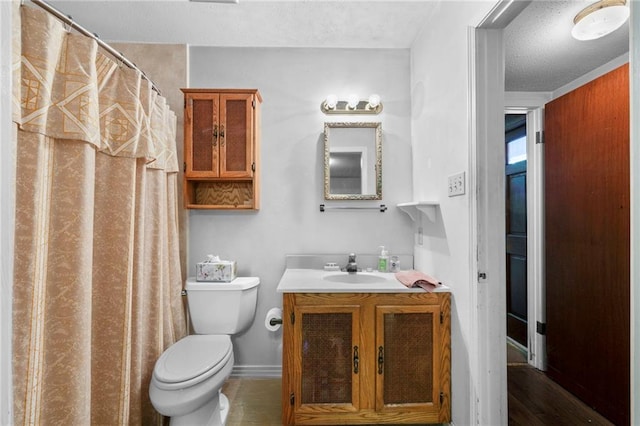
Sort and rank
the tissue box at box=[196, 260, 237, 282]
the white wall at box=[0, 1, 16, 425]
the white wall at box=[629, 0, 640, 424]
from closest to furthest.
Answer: the white wall at box=[629, 0, 640, 424] < the white wall at box=[0, 1, 16, 425] < the tissue box at box=[196, 260, 237, 282]

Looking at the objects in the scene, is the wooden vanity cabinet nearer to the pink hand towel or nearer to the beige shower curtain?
the pink hand towel

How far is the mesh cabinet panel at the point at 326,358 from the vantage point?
154cm

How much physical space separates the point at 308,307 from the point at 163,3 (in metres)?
1.93

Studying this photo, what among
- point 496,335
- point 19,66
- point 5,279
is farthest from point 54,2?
point 496,335

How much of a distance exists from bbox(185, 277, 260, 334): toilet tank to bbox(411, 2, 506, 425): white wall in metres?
1.21

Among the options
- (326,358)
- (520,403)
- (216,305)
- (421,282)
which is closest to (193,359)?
(216,305)

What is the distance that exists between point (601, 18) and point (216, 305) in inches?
98.8

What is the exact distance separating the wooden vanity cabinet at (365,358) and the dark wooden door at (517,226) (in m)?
1.48

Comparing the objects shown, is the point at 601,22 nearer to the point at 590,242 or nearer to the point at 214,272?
the point at 590,242

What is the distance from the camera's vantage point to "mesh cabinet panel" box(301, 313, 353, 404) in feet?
5.05

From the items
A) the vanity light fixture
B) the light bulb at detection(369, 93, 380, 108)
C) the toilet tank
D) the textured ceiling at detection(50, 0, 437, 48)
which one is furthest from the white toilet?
the textured ceiling at detection(50, 0, 437, 48)

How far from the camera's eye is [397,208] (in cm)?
215

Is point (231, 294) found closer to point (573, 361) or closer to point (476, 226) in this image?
point (476, 226)

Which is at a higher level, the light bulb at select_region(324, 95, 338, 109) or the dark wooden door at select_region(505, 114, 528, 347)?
the light bulb at select_region(324, 95, 338, 109)
